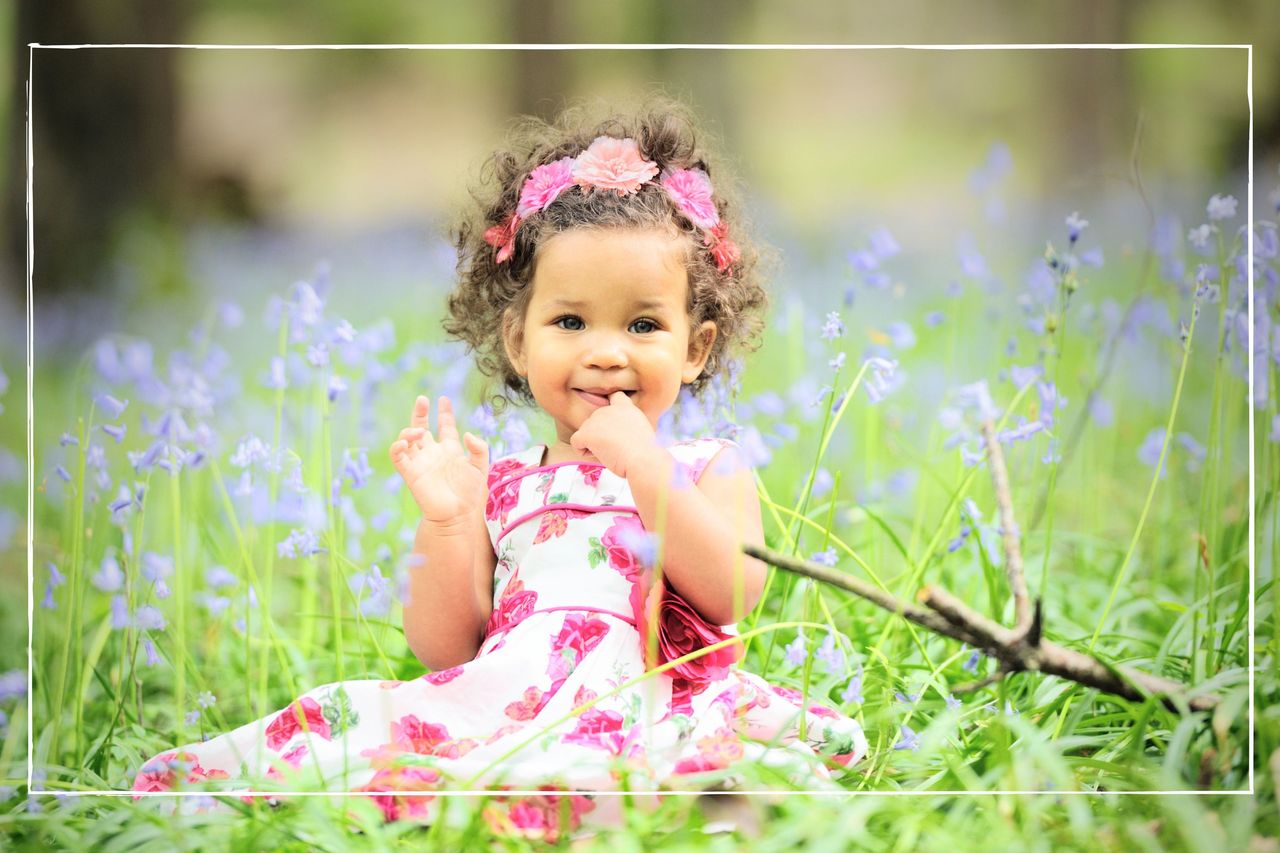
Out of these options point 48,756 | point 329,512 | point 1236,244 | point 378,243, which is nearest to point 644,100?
point 378,243

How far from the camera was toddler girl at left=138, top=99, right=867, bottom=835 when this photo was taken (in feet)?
4.98

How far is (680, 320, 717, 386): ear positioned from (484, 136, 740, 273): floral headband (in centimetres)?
8

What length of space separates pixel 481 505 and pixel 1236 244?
1.16 metres

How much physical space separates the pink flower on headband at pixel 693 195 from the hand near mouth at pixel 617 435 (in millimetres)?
268

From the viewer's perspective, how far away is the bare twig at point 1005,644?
4.58 ft

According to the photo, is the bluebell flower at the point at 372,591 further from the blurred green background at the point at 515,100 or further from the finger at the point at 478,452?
the blurred green background at the point at 515,100

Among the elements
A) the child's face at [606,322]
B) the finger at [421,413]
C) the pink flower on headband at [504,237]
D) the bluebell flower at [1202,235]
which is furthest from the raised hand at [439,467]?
the bluebell flower at [1202,235]

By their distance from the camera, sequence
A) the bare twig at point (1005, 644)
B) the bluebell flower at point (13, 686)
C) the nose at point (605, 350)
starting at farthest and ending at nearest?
the bluebell flower at point (13, 686)
the nose at point (605, 350)
the bare twig at point (1005, 644)

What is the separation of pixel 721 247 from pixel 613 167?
18cm

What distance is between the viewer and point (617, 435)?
160 centimetres

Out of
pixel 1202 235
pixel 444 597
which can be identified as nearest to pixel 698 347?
pixel 444 597

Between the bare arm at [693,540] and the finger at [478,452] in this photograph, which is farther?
the finger at [478,452]

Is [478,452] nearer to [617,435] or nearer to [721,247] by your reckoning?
[617,435]

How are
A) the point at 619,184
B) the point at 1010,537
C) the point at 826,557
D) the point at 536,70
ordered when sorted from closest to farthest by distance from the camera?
the point at 1010,537, the point at 619,184, the point at 826,557, the point at 536,70
